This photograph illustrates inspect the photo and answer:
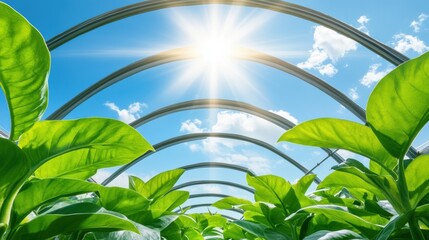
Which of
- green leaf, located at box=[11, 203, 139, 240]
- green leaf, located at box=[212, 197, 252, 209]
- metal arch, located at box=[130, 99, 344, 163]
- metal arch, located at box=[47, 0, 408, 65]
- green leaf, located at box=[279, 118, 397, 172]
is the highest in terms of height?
metal arch, located at box=[47, 0, 408, 65]

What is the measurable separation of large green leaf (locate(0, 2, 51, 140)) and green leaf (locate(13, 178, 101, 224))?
0.36 feet

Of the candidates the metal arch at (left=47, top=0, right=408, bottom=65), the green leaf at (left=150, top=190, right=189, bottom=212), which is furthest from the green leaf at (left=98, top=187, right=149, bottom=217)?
the metal arch at (left=47, top=0, right=408, bottom=65)

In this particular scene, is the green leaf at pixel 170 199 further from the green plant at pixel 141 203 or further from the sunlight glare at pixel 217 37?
the sunlight glare at pixel 217 37

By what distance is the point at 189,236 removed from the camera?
1688mm

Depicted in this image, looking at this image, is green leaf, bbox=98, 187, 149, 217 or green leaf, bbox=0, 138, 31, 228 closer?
green leaf, bbox=0, 138, 31, 228

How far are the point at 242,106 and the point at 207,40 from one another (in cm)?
340

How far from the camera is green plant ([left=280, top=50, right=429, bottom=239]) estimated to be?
78 cm

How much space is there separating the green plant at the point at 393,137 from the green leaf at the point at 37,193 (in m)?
0.54

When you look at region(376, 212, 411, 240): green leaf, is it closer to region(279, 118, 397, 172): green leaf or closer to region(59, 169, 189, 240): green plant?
region(279, 118, 397, 172): green leaf

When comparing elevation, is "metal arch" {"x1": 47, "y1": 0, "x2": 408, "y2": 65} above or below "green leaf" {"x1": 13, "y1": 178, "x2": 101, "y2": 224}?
above

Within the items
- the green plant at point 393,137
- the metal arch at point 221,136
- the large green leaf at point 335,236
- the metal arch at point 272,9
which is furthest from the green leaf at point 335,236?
the metal arch at point 221,136

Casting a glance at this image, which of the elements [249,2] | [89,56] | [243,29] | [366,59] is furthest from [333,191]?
[89,56]

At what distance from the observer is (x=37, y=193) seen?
82cm

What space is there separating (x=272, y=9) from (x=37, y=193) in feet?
21.6
